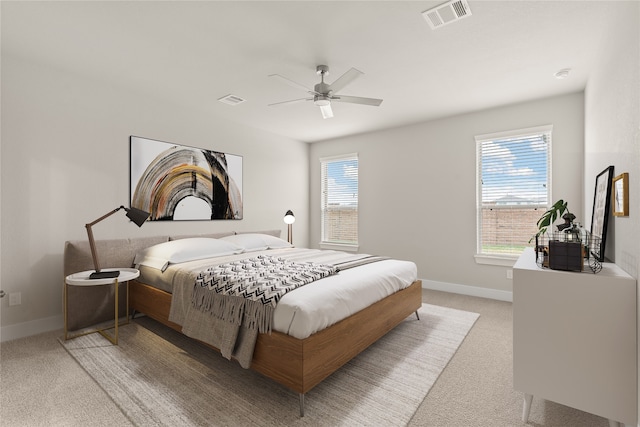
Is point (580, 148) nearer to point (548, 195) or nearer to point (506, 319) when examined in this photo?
point (548, 195)

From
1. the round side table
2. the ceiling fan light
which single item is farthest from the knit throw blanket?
the ceiling fan light

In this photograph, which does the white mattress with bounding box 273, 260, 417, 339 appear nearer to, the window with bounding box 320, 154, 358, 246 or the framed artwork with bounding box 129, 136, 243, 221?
the framed artwork with bounding box 129, 136, 243, 221

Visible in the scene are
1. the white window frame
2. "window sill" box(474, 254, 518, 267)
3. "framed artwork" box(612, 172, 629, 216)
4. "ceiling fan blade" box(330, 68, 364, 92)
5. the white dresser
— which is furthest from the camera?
the white window frame

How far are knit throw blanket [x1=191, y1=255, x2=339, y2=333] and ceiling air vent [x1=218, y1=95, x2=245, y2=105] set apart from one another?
207cm

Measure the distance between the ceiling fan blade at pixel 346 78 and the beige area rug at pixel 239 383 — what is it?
2.26 meters

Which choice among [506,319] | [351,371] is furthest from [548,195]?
[351,371]

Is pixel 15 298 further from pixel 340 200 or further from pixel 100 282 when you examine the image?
pixel 340 200

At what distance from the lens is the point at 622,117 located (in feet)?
5.80

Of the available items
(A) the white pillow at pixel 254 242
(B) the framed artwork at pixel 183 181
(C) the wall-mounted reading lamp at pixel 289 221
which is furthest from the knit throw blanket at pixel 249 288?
(C) the wall-mounted reading lamp at pixel 289 221

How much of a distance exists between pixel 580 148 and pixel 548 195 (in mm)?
610

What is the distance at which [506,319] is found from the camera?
3324mm

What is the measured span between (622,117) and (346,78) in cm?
178

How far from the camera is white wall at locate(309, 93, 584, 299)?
361cm

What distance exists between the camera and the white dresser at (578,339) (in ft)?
4.77
